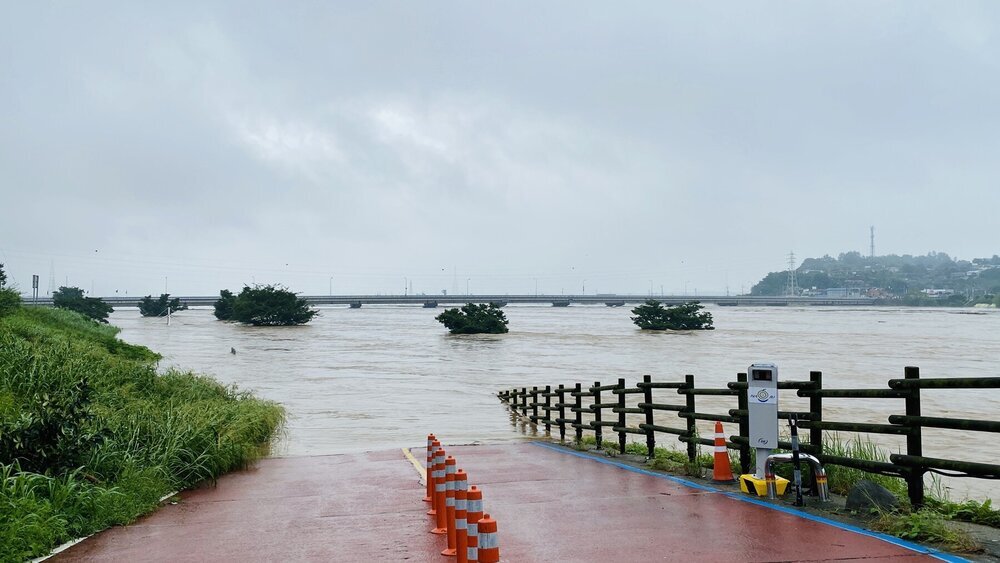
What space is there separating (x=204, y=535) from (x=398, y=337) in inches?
2738

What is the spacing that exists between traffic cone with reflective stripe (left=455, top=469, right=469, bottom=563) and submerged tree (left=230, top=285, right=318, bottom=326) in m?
99.2

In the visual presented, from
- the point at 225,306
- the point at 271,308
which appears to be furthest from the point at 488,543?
the point at 225,306

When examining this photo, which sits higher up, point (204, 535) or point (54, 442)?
point (54, 442)

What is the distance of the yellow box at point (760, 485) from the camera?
8.55 metres

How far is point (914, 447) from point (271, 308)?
99416mm

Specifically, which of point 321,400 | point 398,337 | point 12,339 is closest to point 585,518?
point 12,339

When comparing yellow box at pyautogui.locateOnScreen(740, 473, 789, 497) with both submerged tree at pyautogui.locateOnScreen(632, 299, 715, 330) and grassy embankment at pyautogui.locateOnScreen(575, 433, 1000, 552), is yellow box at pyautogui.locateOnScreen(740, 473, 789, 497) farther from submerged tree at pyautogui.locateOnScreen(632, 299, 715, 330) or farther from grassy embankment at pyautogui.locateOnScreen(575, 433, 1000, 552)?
submerged tree at pyautogui.locateOnScreen(632, 299, 715, 330)

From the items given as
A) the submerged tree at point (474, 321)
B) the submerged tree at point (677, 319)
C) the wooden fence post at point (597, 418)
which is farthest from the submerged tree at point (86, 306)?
the wooden fence post at point (597, 418)

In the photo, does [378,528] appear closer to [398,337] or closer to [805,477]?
[805,477]

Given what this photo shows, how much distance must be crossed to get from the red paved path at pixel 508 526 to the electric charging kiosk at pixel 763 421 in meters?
0.41

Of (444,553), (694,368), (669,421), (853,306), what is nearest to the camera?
(444,553)

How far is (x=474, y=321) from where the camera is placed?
269 feet

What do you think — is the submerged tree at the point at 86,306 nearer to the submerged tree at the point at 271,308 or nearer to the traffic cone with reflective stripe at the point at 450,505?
the submerged tree at the point at 271,308

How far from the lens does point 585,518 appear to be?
7.86 metres
